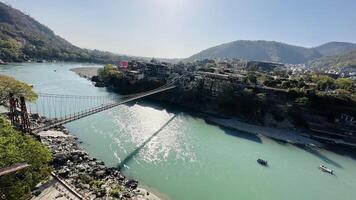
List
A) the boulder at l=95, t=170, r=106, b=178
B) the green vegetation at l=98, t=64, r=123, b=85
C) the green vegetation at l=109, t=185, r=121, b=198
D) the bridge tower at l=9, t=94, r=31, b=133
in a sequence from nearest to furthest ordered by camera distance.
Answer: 1. the green vegetation at l=109, t=185, r=121, b=198
2. the bridge tower at l=9, t=94, r=31, b=133
3. the boulder at l=95, t=170, r=106, b=178
4. the green vegetation at l=98, t=64, r=123, b=85

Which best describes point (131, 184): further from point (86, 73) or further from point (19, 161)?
point (86, 73)

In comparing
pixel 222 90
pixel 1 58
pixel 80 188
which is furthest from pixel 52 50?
pixel 80 188

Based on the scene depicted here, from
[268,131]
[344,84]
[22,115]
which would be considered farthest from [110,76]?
[344,84]

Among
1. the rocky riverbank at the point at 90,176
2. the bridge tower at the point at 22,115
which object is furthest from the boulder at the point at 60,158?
the bridge tower at the point at 22,115

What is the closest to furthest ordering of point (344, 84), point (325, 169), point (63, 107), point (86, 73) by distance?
point (325, 169) < point (63, 107) < point (344, 84) < point (86, 73)

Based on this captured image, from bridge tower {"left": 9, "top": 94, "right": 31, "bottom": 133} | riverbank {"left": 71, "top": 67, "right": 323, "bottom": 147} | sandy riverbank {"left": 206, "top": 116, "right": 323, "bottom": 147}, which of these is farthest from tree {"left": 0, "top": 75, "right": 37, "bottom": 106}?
sandy riverbank {"left": 206, "top": 116, "right": 323, "bottom": 147}

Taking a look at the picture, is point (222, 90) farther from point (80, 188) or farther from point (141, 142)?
point (80, 188)

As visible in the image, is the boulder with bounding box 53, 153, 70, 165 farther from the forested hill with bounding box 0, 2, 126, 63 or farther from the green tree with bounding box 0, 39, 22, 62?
the green tree with bounding box 0, 39, 22, 62
